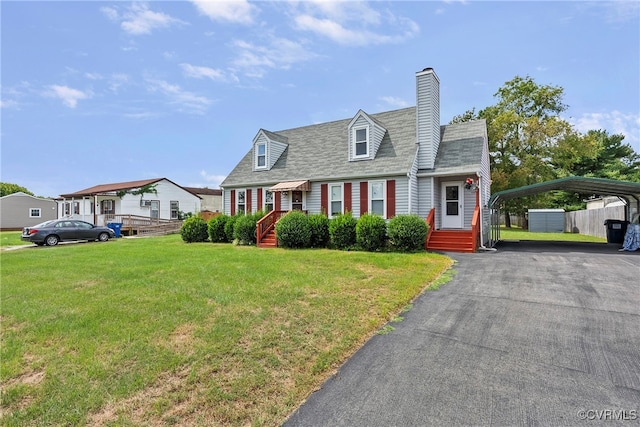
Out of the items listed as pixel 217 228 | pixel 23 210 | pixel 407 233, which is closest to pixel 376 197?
pixel 407 233

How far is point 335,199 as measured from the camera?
1465 centimetres

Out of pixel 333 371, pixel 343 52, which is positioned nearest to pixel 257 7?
pixel 343 52

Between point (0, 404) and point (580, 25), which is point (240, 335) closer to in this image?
point (0, 404)

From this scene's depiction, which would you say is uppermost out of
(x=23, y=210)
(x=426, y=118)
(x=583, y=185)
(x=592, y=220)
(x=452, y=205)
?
(x=426, y=118)

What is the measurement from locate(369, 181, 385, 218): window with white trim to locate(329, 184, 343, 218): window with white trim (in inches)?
55.5

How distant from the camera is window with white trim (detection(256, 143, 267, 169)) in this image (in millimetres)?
17500

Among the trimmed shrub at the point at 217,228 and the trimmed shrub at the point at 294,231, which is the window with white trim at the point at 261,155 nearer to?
the trimmed shrub at the point at 217,228

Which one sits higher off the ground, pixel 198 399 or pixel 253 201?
pixel 253 201

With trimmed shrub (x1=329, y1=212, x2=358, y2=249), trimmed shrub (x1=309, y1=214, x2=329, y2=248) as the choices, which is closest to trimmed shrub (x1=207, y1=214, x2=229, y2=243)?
trimmed shrub (x1=309, y1=214, x2=329, y2=248)

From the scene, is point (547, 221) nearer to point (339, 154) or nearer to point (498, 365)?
point (339, 154)

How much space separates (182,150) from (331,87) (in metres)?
10.8

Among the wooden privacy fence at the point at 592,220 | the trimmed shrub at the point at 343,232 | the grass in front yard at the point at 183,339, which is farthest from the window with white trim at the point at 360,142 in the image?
the wooden privacy fence at the point at 592,220

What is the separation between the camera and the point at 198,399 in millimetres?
2979

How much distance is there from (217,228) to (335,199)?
5830 millimetres
